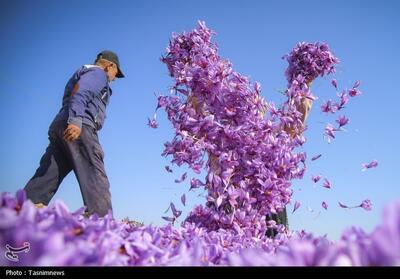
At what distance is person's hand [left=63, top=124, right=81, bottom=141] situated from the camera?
402 cm

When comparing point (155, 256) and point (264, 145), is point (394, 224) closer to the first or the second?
point (155, 256)

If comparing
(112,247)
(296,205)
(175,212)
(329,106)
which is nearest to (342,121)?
(329,106)

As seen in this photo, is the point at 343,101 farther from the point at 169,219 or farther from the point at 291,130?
the point at 169,219

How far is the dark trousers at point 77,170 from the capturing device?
397 cm

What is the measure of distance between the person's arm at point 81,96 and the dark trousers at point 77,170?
11 cm

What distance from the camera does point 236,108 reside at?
4.41 m

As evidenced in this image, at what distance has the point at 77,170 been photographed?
403cm

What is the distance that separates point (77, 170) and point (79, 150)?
232 mm

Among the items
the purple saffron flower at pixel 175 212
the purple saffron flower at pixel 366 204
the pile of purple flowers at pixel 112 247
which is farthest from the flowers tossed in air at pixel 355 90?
the pile of purple flowers at pixel 112 247

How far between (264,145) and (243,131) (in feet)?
0.95

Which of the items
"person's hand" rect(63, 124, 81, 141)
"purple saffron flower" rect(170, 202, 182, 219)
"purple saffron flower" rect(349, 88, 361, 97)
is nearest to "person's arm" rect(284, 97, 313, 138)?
"purple saffron flower" rect(349, 88, 361, 97)

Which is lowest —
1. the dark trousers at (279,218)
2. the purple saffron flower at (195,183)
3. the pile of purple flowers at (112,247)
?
the dark trousers at (279,218)

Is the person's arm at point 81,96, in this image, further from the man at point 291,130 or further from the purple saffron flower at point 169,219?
the man at point 291,130
